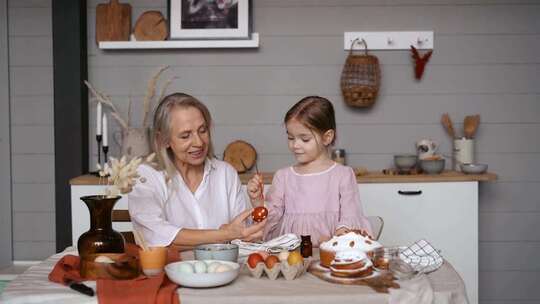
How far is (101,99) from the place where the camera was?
3.85 meters

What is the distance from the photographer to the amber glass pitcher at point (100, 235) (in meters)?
1.84

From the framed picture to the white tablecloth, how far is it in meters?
2.51

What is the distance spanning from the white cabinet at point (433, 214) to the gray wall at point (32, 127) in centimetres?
207

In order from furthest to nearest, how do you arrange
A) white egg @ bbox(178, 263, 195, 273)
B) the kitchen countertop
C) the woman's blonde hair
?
the kitchen countertop < the woman's blonde hair < white egg @ bbox(178, 263, 195, 273)

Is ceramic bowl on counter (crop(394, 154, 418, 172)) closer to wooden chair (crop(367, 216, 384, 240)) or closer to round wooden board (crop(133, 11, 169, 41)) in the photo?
wooden chair (crop(367, 216, 384, 240))

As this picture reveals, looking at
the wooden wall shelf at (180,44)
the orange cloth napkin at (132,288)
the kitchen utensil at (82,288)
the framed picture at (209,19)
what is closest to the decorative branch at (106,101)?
the wooden wall shelf at (180,44)

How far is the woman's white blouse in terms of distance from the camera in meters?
2.32

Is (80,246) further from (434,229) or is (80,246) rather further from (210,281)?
(434,229)

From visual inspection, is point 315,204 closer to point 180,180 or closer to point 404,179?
point 180,180

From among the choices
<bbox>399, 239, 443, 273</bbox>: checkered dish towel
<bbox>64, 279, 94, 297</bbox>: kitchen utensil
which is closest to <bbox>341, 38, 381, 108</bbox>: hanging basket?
<bbox>399, 239, 443, 273</bbox>: checkered dish towel

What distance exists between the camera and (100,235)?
6.10ft

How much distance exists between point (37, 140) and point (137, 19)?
40.5 inches

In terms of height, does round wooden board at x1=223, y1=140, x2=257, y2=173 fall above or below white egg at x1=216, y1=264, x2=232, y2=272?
above

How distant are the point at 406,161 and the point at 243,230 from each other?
1.94m
